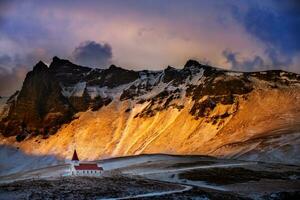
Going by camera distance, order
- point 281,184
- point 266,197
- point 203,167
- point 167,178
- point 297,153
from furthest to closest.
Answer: point 297,153 → point 203,167 → point 167,178 → point 281,184 → point 266,197

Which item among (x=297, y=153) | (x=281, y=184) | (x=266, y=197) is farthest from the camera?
(x=297, y=153)

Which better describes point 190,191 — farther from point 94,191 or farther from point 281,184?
point 281,184

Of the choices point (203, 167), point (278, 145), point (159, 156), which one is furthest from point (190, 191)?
point (278, 145)

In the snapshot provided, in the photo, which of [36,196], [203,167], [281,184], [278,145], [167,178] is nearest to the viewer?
[36,196]

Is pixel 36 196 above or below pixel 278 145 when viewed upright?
below

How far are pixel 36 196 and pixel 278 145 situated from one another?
107m

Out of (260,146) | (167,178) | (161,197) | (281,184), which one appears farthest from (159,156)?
(161,197)

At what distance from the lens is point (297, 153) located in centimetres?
14938

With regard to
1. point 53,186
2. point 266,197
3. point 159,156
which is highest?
point 159,156

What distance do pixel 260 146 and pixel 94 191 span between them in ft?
331

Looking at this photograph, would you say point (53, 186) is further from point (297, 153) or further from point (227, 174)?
point (297, 153)

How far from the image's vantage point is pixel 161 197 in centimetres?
6738

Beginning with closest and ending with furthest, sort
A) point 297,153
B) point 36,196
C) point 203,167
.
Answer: point 36,196, point 203,167, point 297,153

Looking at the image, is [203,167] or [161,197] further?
[203,167]
